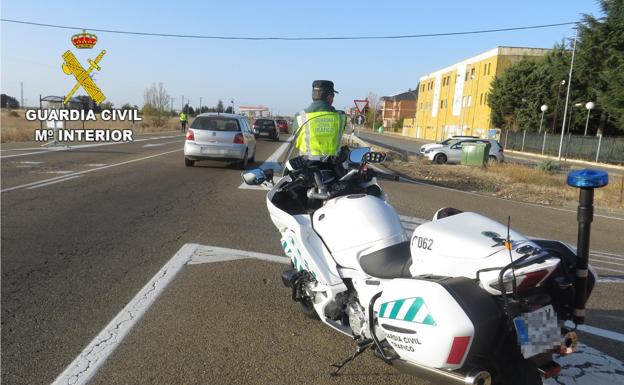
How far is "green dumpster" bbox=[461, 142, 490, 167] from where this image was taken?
21641 millimetres

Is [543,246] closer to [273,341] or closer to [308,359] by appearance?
[308,359]

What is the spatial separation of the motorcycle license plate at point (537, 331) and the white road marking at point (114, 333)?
8.10 feet

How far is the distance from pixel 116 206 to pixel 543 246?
24.1ft

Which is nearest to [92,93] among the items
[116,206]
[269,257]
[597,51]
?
[116,206]

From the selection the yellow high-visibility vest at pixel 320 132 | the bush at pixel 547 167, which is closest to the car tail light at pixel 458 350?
the yellow high-visibility vest at pixel 320 132

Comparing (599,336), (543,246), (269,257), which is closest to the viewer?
(543,246)

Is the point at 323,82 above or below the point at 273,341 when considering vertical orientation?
above

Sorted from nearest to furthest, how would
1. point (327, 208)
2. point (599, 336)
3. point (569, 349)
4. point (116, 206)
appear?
point (569, 349), point (327, 208), point (599, 336), point (116, 206)

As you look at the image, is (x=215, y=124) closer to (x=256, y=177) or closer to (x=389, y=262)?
(x=256, y=177)

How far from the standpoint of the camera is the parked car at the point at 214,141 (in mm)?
15000

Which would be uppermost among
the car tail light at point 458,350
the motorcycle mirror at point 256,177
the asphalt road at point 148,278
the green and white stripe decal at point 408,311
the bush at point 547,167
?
the motorcycle mirror at point 256,177

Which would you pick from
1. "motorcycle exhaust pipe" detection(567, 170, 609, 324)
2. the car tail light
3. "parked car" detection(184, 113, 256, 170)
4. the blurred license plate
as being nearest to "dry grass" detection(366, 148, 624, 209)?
"parked car" detection(184, 113, 256, 170)

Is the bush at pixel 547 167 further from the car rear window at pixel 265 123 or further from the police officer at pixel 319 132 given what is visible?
the car rear window at pixel 265 123

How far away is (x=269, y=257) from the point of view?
5.82m
